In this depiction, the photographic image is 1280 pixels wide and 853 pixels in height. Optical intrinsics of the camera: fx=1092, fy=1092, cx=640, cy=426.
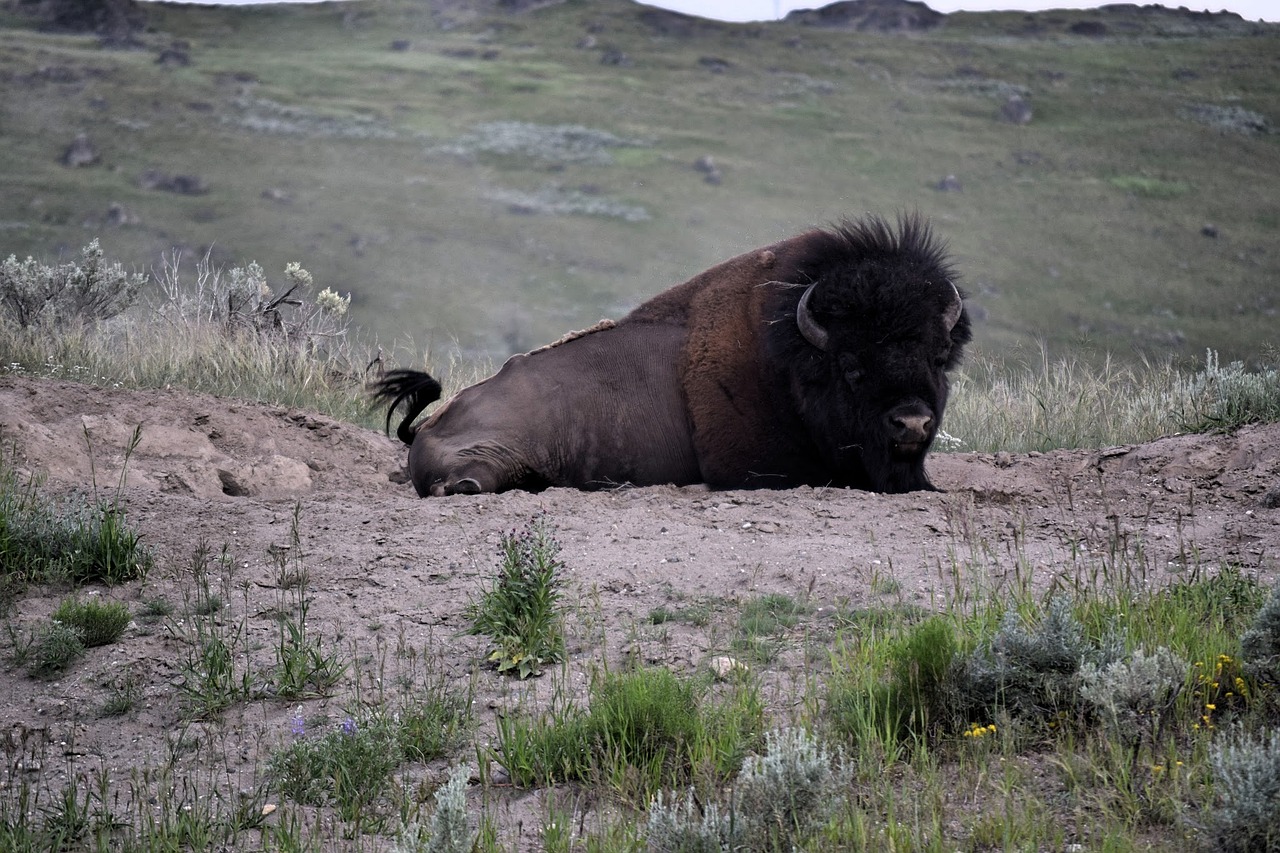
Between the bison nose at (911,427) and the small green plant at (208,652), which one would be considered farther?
the bison nose at (911,427)

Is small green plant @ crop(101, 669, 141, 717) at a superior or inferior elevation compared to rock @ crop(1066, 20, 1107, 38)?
inferior

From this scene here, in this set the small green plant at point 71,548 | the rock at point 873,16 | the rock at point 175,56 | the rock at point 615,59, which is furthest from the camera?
the rock at point 873,16

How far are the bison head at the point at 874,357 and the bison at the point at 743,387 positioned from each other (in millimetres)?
10

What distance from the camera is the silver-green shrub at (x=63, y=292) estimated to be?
12797 mm

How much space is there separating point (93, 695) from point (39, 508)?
1.84m

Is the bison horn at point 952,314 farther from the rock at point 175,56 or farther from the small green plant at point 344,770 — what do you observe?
the rock at point 175,56

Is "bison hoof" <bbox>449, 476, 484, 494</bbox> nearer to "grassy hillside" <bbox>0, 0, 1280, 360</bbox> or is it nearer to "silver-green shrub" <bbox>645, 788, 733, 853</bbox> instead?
"silver-green shrub" <bbox>645, 788, 733, 853</bbox>

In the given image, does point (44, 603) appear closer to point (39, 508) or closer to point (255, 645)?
point (39, 508)

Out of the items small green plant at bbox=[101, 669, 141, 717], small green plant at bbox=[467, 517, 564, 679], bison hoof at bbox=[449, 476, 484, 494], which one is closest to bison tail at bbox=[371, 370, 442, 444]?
bison hoof at bbox=[449, 476, 484, 494]

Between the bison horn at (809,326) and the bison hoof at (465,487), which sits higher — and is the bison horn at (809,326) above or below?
above

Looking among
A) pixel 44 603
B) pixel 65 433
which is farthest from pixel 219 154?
pixel 44 603

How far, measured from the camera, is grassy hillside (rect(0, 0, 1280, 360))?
35.6 metres

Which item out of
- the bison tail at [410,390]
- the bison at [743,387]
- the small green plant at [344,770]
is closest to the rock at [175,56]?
the bison tail at [410,390]

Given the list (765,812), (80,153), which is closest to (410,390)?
(765,812)
